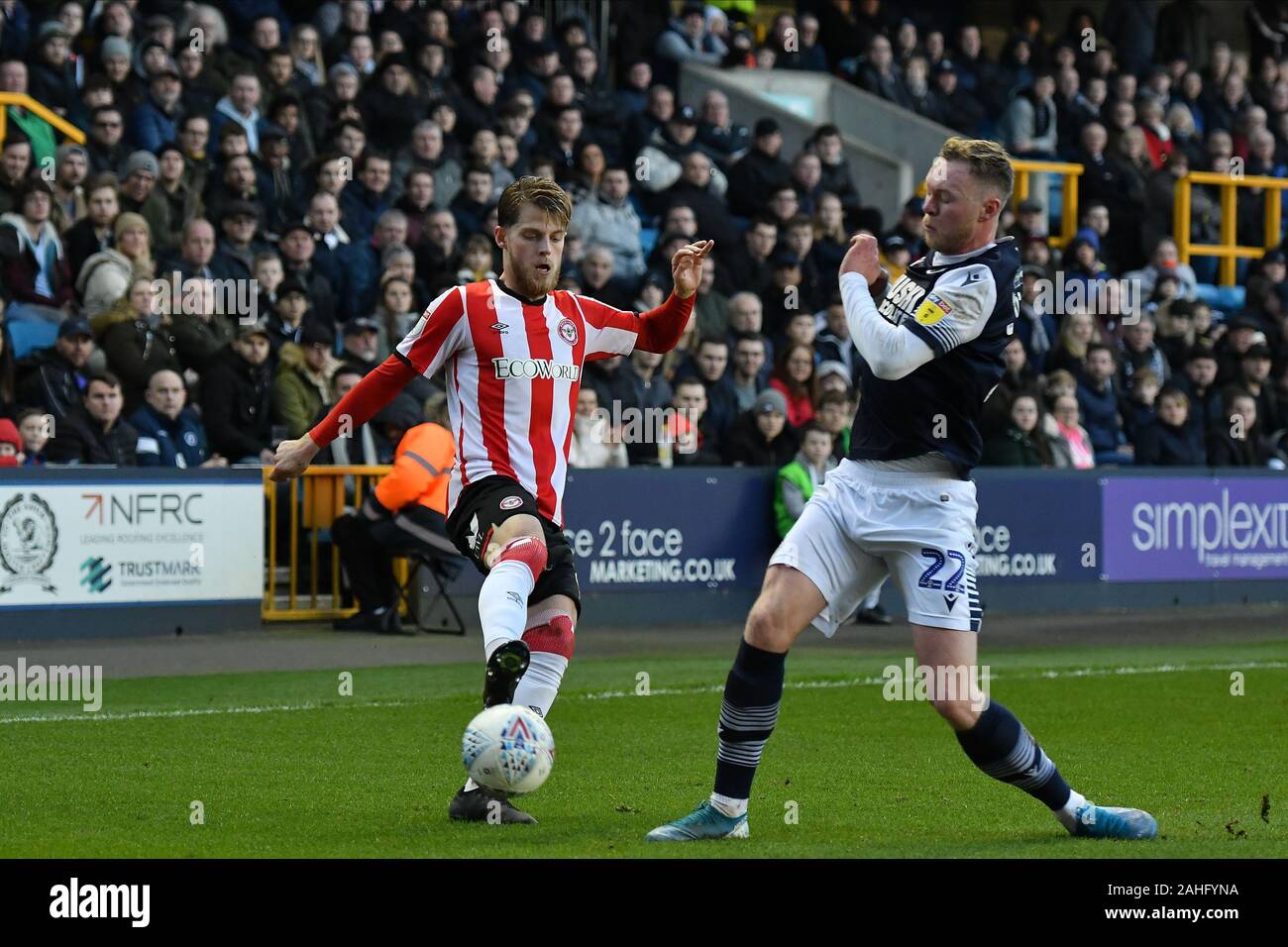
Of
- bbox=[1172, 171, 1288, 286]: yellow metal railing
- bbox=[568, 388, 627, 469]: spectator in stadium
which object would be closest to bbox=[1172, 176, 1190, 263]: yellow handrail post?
bbox=[1172, 171, 1288, 286]: yellow metal railing

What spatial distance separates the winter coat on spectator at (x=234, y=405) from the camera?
51.9 ft

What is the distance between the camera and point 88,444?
14914 millimetres

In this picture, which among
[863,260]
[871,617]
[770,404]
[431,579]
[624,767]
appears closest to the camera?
[863,260]

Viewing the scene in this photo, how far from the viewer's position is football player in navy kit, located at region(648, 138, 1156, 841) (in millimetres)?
6695

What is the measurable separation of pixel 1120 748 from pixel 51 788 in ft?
16.1

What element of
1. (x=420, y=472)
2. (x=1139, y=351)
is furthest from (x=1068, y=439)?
(x=420, y=472)

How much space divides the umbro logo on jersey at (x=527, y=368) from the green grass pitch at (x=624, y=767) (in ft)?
5.37

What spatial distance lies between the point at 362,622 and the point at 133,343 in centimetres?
274

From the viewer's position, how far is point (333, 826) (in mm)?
7289

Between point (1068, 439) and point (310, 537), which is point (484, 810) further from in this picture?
point (1068, 439)

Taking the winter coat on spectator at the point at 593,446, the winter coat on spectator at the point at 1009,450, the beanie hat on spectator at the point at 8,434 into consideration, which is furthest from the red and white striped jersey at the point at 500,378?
the winter coat on spectator at the point at 1009,450

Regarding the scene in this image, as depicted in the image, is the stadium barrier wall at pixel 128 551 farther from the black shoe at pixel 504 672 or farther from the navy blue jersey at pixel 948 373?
the navy blue jersey at pixel 948 373

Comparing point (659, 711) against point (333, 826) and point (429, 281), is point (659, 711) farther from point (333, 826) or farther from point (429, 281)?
point (429, 281)

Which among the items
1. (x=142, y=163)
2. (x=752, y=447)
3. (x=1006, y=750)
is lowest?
(x=1006, y=750)
